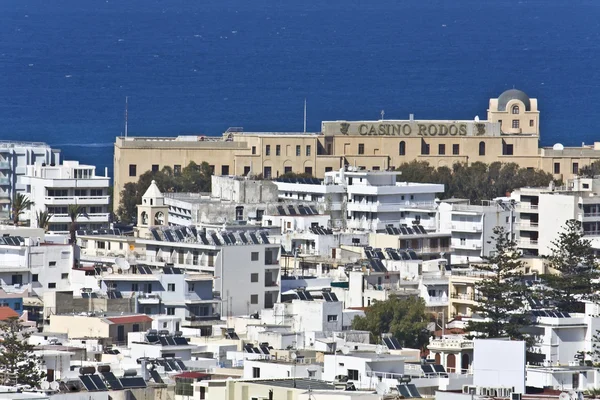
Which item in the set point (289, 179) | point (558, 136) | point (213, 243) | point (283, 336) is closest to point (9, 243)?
point (213, 243)

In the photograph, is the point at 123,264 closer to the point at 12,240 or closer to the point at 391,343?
the point at 12,240

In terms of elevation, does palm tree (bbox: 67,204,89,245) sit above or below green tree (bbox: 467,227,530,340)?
above

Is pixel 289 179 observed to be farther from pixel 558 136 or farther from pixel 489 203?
pixel 558 136

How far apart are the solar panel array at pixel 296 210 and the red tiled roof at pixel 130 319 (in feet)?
94.0

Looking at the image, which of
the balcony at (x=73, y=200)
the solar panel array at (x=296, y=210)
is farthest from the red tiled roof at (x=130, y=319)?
the balcony at (x=73, y=200)

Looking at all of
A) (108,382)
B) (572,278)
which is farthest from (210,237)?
(108,382)

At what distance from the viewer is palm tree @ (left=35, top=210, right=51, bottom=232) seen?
89.2 metres

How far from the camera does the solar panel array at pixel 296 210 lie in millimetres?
94688

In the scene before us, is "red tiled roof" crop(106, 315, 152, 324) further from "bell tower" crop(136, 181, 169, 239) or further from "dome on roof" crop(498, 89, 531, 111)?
"dome on roof" crop(498, 89, 531, 111)

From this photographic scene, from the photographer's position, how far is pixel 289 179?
106938mm

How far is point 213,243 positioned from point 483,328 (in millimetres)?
15750

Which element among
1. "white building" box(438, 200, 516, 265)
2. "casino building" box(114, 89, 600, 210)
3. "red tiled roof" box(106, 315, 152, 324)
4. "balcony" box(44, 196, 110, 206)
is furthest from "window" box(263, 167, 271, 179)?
"red tiled roof" box(106, 315, 152, 324)

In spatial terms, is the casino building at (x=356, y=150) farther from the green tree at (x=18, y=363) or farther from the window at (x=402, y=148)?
the green tree at (x=18, y=363)

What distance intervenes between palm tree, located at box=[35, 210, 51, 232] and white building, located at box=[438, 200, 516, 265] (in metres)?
12.8
